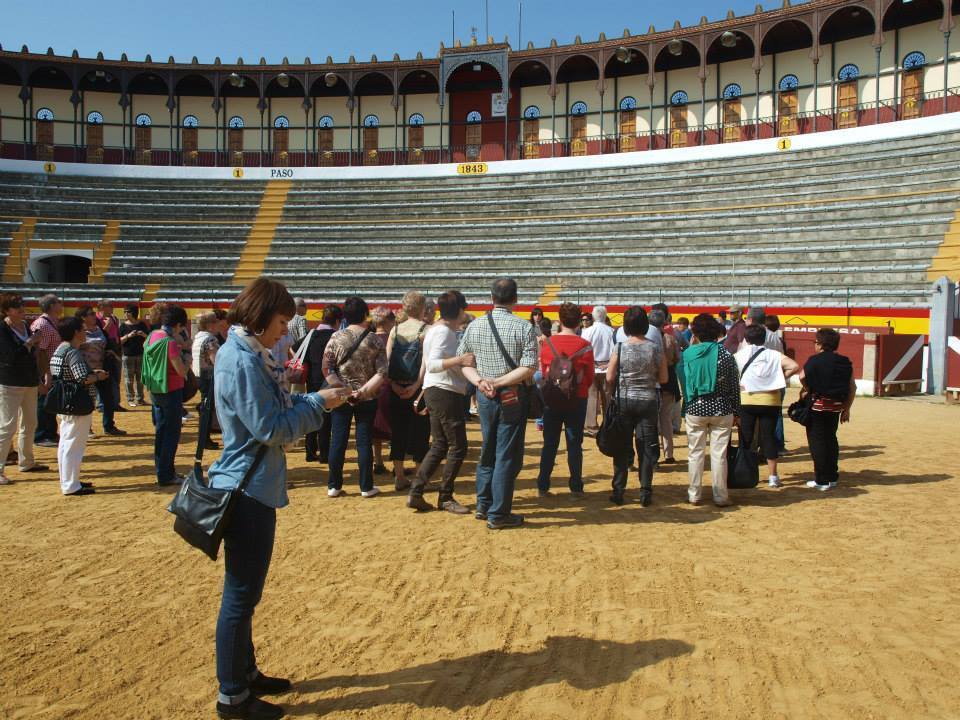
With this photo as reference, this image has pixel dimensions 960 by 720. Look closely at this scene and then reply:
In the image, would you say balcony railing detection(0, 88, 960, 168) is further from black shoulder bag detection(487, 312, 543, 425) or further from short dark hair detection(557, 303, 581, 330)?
black shoulder bag detection(487, 312, 543, 425)

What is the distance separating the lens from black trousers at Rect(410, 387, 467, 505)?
6977 mm

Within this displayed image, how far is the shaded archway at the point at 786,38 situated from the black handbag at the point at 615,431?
28571mm

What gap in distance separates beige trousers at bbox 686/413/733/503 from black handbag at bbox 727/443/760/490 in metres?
0.23

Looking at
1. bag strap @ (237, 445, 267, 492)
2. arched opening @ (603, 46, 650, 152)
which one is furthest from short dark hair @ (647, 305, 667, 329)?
arched opening @ (603, 46, 650, 152)

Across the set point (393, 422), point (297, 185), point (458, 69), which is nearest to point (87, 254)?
point (297, 185)

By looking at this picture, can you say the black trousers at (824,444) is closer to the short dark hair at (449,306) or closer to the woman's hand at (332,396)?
the short dark hair at (449,306)

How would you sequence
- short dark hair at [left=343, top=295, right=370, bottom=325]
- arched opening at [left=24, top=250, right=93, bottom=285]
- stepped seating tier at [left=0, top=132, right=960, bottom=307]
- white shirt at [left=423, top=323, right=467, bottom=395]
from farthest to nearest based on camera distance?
arched opening at [left=24, top=250, right=93, bottom=285], stepped seating tier at [left=0, top=132, right=960, bottom=307], short dark hair at [left=343, top=295, right=370, bottom=325], white shirt at [left=423, top=323, right=467, bottom=395]

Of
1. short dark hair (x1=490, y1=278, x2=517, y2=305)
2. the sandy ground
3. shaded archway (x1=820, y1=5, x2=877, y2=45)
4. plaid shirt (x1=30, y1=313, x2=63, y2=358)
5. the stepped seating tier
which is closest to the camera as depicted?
the sandy ground

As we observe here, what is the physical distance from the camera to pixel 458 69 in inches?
1518

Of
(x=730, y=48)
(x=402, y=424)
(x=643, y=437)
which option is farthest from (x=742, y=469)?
(x=730, y=48)

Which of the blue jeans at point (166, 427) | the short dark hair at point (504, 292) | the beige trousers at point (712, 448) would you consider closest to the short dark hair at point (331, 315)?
the blue jeans at point (166, 427)

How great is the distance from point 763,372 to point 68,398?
732cm

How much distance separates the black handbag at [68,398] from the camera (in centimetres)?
764

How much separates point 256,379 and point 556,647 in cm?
234
